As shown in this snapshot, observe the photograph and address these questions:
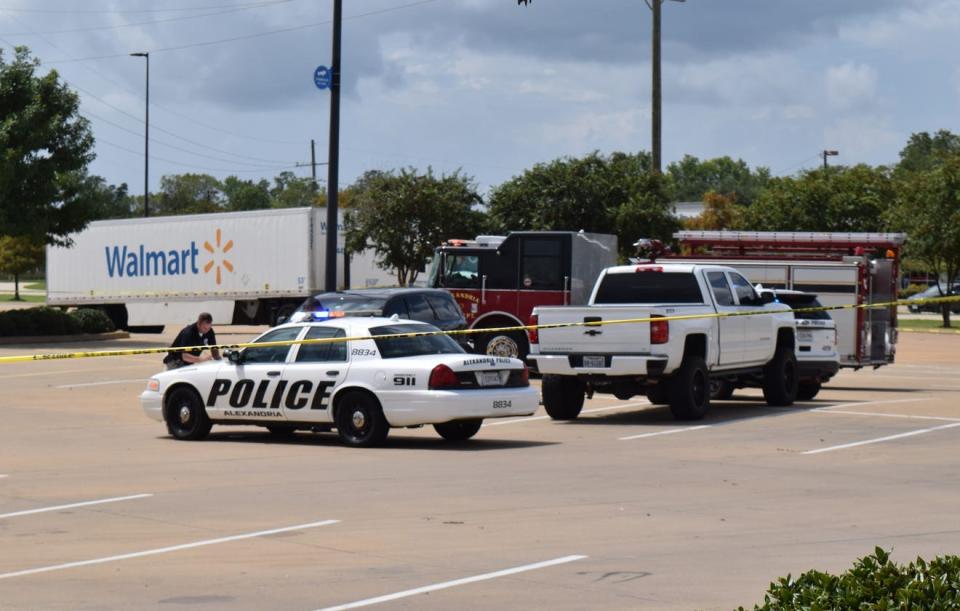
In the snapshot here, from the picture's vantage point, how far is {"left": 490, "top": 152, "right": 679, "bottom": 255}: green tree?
1697 inches

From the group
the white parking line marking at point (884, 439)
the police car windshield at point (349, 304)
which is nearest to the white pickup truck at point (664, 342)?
the white parking line marking at point (884, 439)

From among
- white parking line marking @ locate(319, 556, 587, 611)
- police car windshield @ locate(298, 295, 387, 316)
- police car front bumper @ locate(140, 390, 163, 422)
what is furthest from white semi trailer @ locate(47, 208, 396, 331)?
white parking line marking @ locate(319, 556, 587, 611)

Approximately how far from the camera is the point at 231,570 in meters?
9.20

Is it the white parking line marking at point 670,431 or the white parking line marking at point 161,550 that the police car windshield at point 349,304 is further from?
the white parking line marking at point 161,550

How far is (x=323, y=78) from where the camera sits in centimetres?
2898

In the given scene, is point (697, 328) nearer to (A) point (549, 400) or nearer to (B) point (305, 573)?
(A) point (549, 400)

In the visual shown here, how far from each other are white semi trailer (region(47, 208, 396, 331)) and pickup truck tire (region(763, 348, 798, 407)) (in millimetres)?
23589

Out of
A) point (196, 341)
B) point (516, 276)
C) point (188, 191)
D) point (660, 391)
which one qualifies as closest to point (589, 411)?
point (660, 391)

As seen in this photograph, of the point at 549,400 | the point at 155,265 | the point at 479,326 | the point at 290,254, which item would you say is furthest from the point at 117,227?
the point at 549,400

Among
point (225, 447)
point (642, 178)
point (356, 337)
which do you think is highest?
point (642, 178)

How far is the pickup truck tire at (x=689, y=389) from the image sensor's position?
753 inches

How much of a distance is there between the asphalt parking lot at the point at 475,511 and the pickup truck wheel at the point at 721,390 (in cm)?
300

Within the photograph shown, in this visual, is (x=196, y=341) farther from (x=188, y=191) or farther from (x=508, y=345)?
(x=188, y=191)

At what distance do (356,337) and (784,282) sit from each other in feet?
39.1
